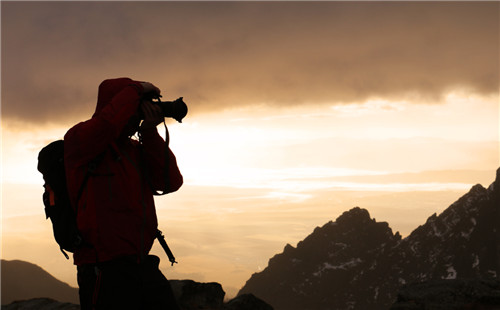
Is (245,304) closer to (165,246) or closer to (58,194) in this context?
(165,246)

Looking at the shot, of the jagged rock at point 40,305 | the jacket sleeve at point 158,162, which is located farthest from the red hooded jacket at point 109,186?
the jagged rock at point 40,305

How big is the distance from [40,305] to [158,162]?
11083mm

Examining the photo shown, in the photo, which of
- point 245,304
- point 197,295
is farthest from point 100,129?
point 245,304

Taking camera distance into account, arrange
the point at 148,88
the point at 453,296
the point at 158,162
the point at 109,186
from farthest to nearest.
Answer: the point at 453,296 < the point at 158,162 < the point at 148,88 < the point at 109,186

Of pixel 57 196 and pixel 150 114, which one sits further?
pixel 150 114

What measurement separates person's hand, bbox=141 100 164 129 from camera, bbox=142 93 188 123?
11 centimetres

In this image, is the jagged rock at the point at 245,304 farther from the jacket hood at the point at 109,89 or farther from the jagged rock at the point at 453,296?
the jacket hood at the point at 109,89

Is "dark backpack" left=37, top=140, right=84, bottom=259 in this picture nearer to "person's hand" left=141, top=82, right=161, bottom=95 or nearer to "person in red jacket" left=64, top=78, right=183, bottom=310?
Result: "person in red jacket" left=64, top=78, right=183, bottom=310

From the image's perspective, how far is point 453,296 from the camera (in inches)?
450

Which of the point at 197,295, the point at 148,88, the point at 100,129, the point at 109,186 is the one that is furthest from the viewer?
the point at 197,295

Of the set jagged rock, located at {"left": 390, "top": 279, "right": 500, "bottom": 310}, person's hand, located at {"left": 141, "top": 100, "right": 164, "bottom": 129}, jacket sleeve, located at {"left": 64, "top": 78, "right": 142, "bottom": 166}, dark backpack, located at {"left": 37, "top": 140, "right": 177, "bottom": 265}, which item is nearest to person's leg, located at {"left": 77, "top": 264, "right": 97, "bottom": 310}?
→ dark backpack, located at {"left": 37, "top": 140, "right": 177, "bottom": 265}

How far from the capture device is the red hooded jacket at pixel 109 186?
5.42 m

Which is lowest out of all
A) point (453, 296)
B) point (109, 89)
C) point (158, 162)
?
point (453, 296)

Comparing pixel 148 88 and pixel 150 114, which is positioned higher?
pixel 148 88
